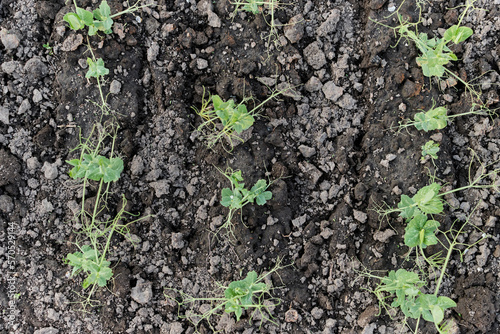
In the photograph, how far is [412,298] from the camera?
2.14 metres

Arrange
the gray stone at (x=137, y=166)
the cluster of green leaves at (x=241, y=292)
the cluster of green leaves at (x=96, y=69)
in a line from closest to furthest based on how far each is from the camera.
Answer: the cluster of green leaves at (x=241, y=292) → the cluster of green leaves at (x=96, y=69) → the gray stone at (x=137, y=166)

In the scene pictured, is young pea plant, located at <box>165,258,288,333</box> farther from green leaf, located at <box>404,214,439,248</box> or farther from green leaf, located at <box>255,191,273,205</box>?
green leaf, located at <box>404,214,439,248</box>

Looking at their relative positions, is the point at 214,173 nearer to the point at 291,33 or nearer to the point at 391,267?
the point at 291,33

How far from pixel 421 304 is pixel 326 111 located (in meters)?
1.12

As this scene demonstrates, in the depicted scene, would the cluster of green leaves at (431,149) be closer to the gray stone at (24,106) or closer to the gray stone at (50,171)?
the gray stone at (50,171)

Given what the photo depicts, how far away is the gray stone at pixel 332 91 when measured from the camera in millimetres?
2301

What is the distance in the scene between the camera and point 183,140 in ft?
7.48

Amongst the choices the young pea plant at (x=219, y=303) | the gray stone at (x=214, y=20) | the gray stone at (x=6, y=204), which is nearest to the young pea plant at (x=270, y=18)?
the gray stone at (x=214, y=20)

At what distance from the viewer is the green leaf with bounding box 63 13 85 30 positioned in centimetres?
211

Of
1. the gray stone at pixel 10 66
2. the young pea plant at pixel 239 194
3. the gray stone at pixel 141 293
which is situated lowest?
the gray stone at pixel 141 293

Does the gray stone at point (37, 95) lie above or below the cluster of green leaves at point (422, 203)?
above

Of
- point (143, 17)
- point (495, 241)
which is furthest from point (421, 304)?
point (143, 17)

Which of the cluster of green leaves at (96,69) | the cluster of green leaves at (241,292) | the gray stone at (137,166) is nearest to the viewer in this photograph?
the cluster of green leaves at (241,292)

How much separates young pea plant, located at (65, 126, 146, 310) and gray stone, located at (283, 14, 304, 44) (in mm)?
1098
